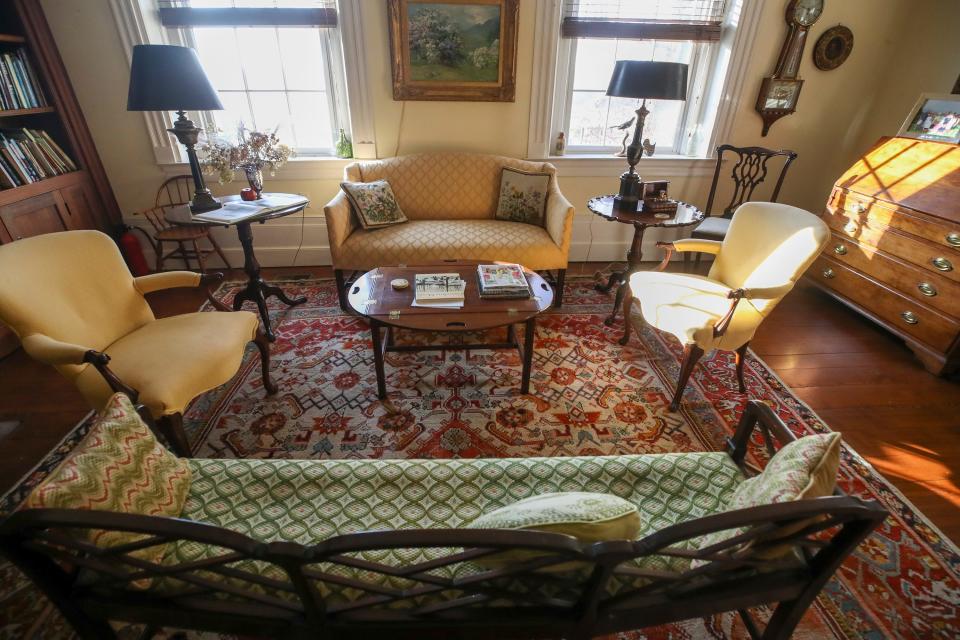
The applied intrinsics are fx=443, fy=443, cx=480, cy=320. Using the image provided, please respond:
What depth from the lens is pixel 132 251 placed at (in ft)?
10.9

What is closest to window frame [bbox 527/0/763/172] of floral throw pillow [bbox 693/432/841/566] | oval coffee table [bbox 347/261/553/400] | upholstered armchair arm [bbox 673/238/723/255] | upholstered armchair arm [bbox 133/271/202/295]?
upholstered armchair arm [bbox 673/238/723/255]

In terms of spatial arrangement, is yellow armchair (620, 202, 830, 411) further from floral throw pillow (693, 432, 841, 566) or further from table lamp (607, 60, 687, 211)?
floral throw pillow (693, 432, 841, 566)

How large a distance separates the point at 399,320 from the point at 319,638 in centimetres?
121

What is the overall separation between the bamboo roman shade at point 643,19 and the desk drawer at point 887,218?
1516mm

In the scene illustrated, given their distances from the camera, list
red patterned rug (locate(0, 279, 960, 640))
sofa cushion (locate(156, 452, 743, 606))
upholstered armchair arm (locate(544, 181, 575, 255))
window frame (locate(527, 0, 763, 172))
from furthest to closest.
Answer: window frame (locate(527, 0, 763, 172)), upholstered armchair arm (locate(544, 181, 575, 255)), red patterned rug (locate(0, 279, 960, 640)), sofa cushion (locate(156, 452, 743, 606))

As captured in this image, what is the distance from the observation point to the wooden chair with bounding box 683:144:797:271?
3.20 metres

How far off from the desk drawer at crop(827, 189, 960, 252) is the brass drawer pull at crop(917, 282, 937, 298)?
0.74 ft

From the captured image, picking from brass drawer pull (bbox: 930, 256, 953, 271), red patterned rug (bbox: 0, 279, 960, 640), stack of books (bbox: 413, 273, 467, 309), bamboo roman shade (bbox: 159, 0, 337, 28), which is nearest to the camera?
red patterned rug (bbox: 0, 279, 960, 640)

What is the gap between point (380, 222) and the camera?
3104 millimetres

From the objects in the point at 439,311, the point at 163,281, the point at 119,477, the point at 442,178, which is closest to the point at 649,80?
the point at 442,178

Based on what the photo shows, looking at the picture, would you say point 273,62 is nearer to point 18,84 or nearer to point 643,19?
point 18,84

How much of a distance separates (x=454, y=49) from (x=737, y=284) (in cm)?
245

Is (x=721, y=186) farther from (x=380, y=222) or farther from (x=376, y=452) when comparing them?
(x=376, y=452)

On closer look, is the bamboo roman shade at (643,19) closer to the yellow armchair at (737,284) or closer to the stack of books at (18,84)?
the yellow armchair at (737,284)
